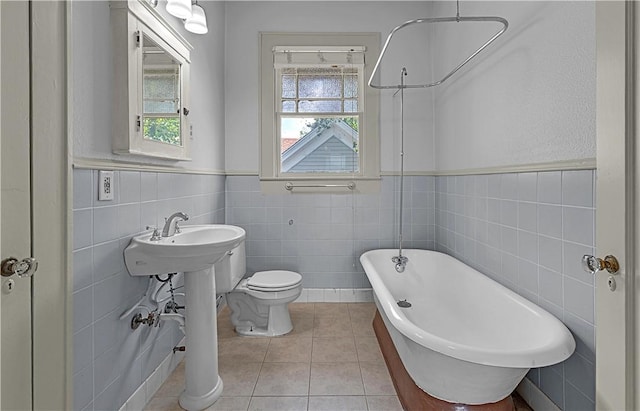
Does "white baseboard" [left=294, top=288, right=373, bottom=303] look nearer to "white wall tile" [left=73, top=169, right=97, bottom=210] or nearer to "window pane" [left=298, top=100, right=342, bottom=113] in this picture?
"window pane" [left=298, top=100, right=342, bottom=113]

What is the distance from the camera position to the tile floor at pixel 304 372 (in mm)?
1690

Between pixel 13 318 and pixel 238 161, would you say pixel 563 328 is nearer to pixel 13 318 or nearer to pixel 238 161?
pixel 13 318

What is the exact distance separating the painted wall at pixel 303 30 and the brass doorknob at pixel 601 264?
2.25 m

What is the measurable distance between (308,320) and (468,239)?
1410 mm

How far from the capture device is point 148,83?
1.68m

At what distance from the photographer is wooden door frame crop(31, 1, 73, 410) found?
1038 millimetres

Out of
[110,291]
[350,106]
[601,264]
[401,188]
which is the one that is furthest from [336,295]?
[601,264]

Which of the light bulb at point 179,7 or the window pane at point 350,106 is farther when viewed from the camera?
the window pane at point 350,106

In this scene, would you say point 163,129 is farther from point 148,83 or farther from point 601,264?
point 601,264

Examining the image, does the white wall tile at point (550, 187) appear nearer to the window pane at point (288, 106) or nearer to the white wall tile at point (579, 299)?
the white wall tile at point (579, 299)

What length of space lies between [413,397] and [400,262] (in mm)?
1189

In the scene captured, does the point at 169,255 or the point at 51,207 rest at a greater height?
the point at 51,207

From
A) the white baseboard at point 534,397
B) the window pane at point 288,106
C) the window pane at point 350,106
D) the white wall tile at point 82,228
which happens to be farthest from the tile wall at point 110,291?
the white baseboard at point 534,397

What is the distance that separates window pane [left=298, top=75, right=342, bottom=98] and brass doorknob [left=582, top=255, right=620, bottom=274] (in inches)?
101
